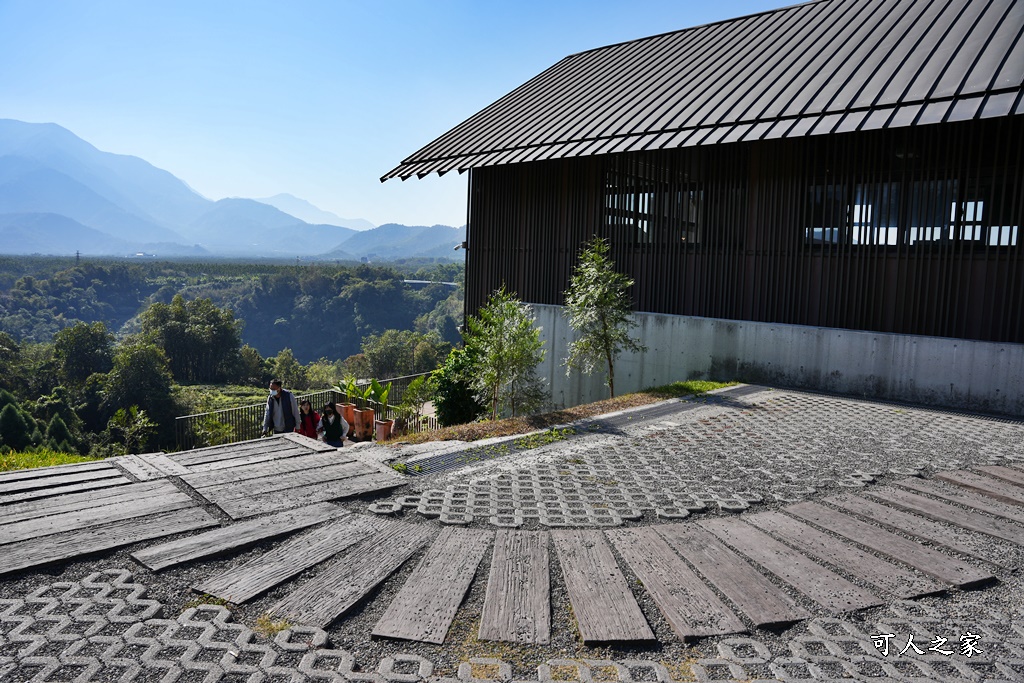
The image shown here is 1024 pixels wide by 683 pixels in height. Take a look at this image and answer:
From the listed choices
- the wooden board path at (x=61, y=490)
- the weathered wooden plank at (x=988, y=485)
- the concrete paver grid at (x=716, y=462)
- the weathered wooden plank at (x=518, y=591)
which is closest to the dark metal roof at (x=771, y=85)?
the concrete paver grid at (x=716, y=462)

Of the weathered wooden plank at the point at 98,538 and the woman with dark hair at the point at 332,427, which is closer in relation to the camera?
the weathered wooden plank at the point at 98,538

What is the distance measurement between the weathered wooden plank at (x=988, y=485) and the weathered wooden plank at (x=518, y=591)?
3.75 meters

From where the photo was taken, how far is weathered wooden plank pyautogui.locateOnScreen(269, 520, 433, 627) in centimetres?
328

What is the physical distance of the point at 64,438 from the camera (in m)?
35.6

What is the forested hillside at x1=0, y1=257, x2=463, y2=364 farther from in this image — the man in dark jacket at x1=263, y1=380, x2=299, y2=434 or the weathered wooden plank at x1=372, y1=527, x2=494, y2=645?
the weathered wooden plank at x1=372, y1=527, x2=494, y2=645

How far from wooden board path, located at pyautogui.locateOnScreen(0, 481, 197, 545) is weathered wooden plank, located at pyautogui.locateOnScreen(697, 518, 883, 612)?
11.9ft

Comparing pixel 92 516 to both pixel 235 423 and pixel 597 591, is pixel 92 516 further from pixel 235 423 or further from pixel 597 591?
pixel 235 423

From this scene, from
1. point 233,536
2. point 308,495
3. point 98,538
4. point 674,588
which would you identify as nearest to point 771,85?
point 674,588

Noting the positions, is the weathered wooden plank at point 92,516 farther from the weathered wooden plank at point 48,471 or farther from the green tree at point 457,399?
the green tree at point 457,399

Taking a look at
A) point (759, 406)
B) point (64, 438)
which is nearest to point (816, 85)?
point (759, 406)

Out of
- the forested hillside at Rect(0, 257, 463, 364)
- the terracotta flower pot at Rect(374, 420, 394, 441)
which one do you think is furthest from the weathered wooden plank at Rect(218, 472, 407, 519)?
the forested hillside at Rect(0, 257, 463, 364)

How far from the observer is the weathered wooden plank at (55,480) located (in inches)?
186

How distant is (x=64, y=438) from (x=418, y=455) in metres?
37.5

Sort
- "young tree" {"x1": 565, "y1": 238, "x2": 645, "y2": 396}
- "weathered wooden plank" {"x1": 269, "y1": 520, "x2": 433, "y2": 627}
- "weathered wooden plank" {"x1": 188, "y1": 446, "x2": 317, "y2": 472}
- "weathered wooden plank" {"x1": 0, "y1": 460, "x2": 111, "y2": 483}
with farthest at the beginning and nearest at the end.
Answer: "young tree" {"x1": 565, "y1": 238, "x2": 645, "y2": 396} → "weathered wooden plank" {"x1": 188, "y1": 446, "x2": 317, "y2": 472} → "weathered wooden plank" {"x1": 0, "y1": 460, "x2": 111, "y2": 483} → "weathered wooden plank" {"x1": 269, "y1": 520, "x2": 433, "y2": 627}
